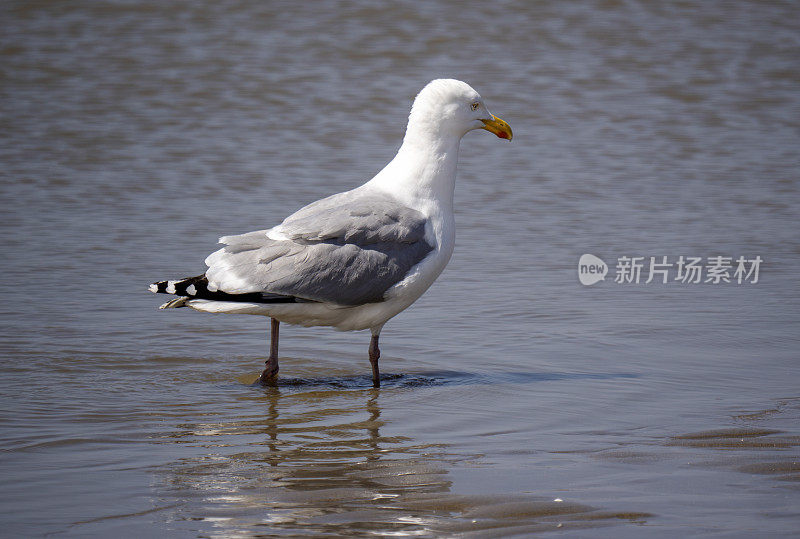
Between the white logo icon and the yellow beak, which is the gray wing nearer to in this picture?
the yellow beak

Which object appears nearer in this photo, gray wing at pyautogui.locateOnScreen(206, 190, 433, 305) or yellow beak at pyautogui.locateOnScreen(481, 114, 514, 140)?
gray wing at pyautogui.locateOnScreen(206, 190, 433, 305)

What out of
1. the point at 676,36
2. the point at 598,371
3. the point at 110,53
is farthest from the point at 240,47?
the point at 598,371

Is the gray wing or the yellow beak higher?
the yellow beak

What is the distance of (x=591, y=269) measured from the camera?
793 centimetres

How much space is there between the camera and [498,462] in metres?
4.35

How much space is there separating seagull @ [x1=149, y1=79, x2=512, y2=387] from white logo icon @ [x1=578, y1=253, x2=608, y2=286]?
210cm

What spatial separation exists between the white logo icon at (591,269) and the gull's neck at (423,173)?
206 cm

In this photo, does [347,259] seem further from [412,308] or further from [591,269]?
[591,269]

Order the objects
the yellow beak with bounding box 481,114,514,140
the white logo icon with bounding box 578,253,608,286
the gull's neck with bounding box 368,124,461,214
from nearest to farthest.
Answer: the gull's neck with bounding box 368,124,461,214 < the yellow beak with bounding box 481,114,514,140 < the white logo icon with bounding box 578,253,608,286

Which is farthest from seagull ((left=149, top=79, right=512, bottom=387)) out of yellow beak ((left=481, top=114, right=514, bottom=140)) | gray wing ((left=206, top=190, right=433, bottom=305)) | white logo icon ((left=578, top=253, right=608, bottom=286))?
white logo icon ((left=578, top=253, right=608, bottom=286))

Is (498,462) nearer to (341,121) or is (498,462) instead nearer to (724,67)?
(341,121)

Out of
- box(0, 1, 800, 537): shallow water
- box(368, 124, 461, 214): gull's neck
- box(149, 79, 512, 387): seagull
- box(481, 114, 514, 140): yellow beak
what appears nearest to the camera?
box(0, 1, 800, 537): shallow water

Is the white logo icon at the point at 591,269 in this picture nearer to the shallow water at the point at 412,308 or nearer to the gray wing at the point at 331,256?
the shallow water at the point at 412,308

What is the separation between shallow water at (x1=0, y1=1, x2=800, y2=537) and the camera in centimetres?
399
